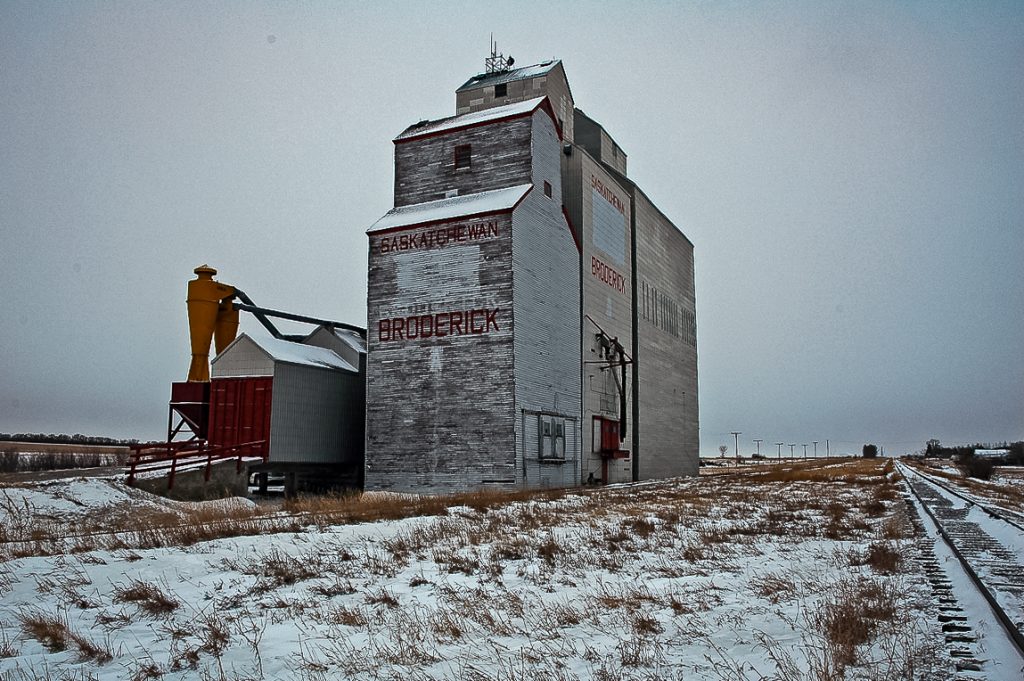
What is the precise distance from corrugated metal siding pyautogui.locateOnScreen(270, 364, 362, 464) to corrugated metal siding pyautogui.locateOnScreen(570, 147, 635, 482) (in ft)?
36.3

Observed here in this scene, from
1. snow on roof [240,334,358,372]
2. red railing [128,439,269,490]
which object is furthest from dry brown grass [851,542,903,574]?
snow on roof [240,334,358,372]

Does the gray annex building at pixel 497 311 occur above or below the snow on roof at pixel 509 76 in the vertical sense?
below

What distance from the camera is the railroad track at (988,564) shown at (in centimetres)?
729

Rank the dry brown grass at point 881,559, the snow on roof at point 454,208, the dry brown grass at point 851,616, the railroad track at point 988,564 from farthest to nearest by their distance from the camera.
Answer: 1. the snow on roof at point 454,208
2. the dry brown grass at point 881,559
3. the railroad track at point 988,564
4. the dry brown grass at point 851,616

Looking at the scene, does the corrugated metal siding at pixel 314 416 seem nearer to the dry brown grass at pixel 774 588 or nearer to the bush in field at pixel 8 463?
the dry brown grass at pixel 774 588

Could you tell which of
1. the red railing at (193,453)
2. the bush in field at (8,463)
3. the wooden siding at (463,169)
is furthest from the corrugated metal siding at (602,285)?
the bush in field at (8,463)

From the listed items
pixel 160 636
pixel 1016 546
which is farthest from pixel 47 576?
pixel 1016 546

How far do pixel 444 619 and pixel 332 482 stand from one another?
104 ft

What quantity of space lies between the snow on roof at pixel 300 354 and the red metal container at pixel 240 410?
1216 mm

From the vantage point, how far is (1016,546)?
42.7 ft

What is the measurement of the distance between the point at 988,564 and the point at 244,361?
28.7 meters

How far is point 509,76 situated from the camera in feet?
141

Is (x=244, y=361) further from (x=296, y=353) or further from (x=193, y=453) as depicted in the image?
(x=193, y=453)

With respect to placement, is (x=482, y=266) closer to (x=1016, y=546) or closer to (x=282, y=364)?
(x=282, y=364)
